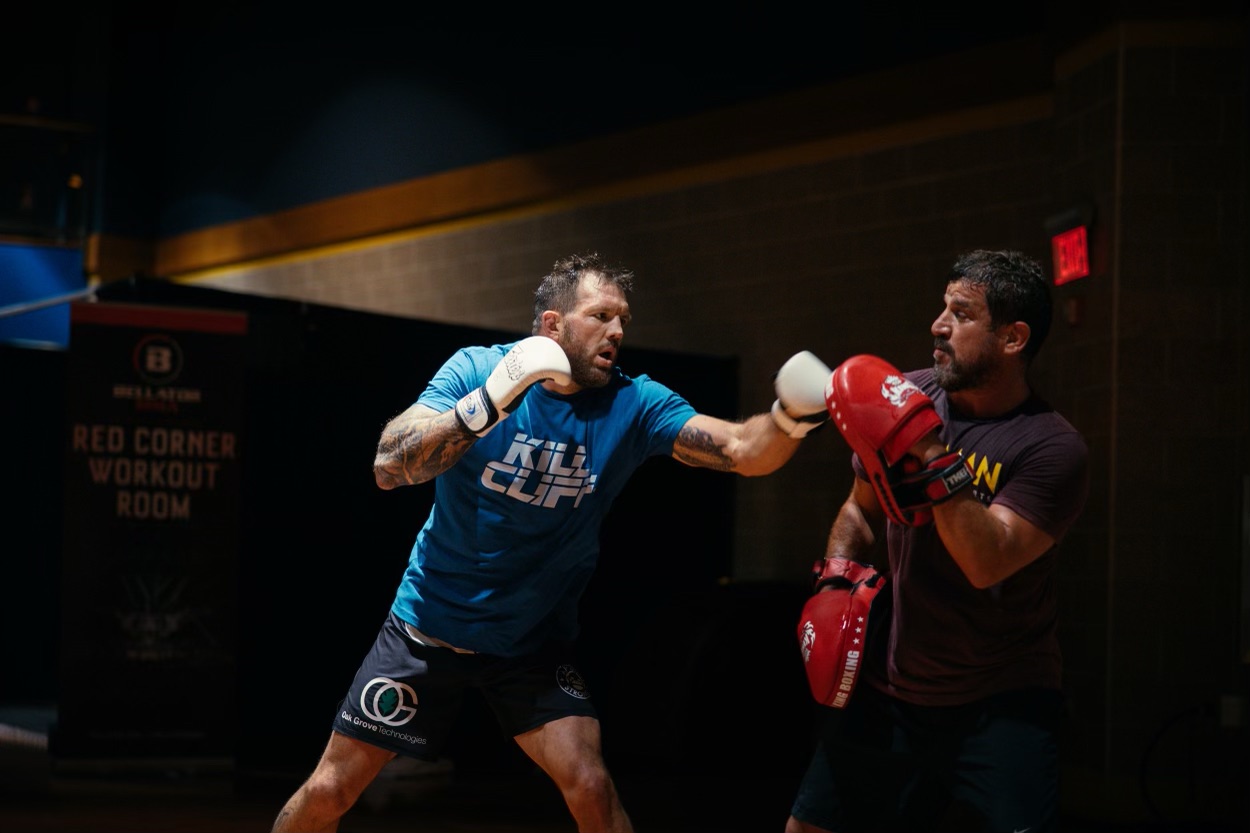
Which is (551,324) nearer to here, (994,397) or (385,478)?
(385,478)

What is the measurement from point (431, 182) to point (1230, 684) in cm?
567

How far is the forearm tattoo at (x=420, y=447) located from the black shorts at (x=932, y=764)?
0.92m

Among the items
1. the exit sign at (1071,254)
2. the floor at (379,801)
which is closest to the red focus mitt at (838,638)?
the floor at (379,801)

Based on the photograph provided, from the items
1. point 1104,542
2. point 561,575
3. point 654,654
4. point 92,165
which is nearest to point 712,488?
point 654,654

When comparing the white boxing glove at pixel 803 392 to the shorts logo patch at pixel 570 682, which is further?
the shorts logo patch at pixel 570 682

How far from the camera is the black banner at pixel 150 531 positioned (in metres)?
6.46

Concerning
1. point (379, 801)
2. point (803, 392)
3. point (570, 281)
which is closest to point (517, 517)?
point (570, 281)

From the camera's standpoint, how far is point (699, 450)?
343 centimetres

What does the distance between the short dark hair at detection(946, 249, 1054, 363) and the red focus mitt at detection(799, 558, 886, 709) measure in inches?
22.2

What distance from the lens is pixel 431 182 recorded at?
9.62 m

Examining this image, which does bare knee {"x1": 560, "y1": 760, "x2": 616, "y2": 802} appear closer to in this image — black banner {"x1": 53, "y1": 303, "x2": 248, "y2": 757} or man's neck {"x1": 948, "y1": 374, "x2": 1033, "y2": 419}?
man's neck {"x1": 948, "y1": 374, "x2": 1033, "y2": 419}

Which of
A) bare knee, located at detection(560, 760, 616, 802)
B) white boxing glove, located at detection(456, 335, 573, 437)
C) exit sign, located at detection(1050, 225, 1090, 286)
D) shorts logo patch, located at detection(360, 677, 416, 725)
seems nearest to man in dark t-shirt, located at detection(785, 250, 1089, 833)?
bare knee, located at detection(560, 760, 616, 802)

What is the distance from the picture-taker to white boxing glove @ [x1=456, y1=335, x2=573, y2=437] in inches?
123

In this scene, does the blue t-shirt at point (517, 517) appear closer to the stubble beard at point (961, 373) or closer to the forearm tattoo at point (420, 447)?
the forearm tattoo at point (420, 447)
